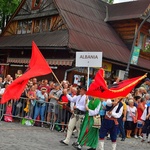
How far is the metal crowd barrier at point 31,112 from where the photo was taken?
11852mm

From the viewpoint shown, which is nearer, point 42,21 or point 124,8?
point 42,21

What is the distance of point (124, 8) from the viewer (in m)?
25.0

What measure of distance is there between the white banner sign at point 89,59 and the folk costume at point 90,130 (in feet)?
4.90

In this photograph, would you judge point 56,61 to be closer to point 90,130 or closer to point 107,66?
point 107,66

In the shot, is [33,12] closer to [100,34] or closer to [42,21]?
[42,21]

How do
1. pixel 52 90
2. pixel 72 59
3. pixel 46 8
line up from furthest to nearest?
pixel 46 8 < pixel 72 59 < pixel 52 90

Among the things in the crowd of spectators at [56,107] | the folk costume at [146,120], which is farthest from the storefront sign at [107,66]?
the folk costume at [146,120]

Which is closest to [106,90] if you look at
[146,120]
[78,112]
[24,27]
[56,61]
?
[78,112]

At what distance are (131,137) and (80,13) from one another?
36.0ft

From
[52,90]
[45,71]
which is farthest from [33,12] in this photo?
[45,71]

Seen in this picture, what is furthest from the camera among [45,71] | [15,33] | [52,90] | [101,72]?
[15,33]

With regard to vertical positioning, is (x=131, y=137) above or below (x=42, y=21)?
below

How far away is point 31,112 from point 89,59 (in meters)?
3.77

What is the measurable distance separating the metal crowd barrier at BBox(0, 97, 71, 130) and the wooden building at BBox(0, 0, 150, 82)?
5.60 m
